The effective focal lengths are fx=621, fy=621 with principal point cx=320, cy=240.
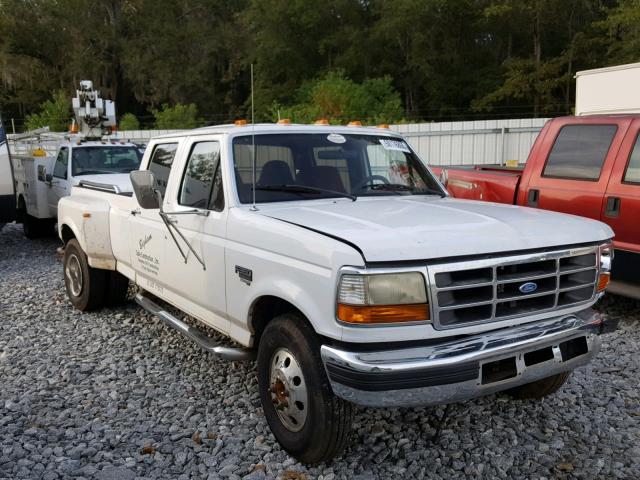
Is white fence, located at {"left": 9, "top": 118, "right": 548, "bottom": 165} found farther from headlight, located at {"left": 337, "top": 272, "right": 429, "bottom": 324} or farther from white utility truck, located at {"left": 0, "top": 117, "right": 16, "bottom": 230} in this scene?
headlight, located at {"left": 337, "top": 272, "right": 429, "bottom": 324}

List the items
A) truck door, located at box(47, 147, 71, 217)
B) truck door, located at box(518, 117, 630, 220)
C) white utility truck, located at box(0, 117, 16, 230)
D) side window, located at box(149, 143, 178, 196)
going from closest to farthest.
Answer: side window, located at box(149, 143, 178, 196)
truck door, located at box(518, 117, 630, 220)
white utility truck, located at box(0, 117, 16, 230)
truck door, located at box(47, 147, 71, 217)

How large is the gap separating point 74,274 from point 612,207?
5.41 metres

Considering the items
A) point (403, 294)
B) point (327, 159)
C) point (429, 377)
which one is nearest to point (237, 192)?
point (327, 159)

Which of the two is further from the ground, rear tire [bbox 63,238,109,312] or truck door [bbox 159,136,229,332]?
truck door [bbox 159,136,229,332]

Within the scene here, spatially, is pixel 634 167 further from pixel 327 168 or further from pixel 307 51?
pixel 307 51

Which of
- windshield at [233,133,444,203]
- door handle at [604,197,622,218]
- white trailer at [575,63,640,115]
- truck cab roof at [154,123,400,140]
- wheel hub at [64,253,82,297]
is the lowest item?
wheel hub at [64,253,82,297]

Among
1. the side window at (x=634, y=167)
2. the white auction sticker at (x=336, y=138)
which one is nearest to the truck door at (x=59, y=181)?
the white auction sticker at (x=336, y=138)

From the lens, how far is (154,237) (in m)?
4.88

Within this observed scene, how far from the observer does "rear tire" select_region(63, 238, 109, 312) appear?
627 cm

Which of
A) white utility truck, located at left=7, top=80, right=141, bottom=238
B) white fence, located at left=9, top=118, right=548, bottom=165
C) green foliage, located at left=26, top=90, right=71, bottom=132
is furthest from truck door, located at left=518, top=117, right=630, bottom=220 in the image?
green foliage, located at left=26, top=90, right=71, bottom=132

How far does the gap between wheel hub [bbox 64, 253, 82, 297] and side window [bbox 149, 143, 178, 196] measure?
5.92 feet

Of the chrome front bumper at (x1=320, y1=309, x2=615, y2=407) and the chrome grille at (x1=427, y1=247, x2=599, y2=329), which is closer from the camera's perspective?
the chrome front bumper at (x1=320, y1=309, x2=615, y2=407)

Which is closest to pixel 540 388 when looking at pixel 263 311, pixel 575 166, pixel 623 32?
pixel 263 311

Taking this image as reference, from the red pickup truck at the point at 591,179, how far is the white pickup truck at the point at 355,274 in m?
1.37
